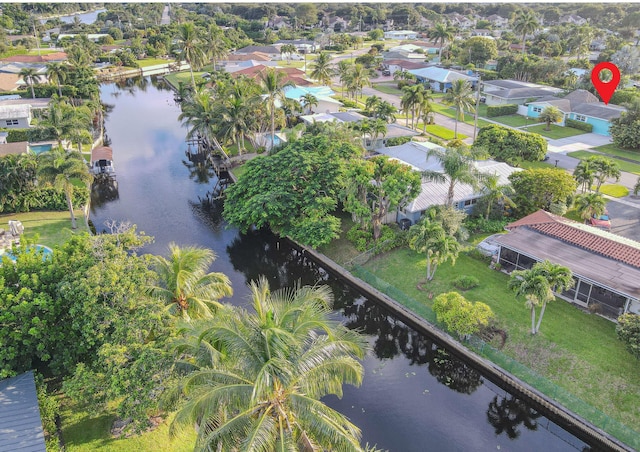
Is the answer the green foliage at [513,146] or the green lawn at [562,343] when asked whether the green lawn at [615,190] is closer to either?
the green foliage at [513,146]

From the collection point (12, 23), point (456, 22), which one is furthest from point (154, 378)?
point (456, 22)

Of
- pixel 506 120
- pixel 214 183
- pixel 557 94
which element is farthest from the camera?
pixel 557 94

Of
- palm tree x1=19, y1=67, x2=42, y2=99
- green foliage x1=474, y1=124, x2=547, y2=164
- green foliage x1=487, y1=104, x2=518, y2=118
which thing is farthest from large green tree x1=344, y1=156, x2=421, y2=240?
palm tree x1=19, y1=67, x2=42, y2=99

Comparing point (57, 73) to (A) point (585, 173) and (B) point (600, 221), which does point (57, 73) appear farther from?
(B) point (600, 221)

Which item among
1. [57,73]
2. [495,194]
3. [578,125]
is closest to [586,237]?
[495,194]

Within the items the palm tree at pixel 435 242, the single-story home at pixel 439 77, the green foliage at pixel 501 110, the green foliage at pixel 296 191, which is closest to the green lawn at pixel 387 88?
the single-story home at pixel 439 77

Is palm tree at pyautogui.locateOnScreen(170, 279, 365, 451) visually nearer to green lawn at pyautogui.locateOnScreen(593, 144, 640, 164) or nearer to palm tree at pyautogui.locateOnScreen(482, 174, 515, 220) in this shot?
palm tree at pyautogui.locateOnScreen(482, 174, 515, 220)

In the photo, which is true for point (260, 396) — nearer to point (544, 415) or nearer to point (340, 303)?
point (544, 415)
